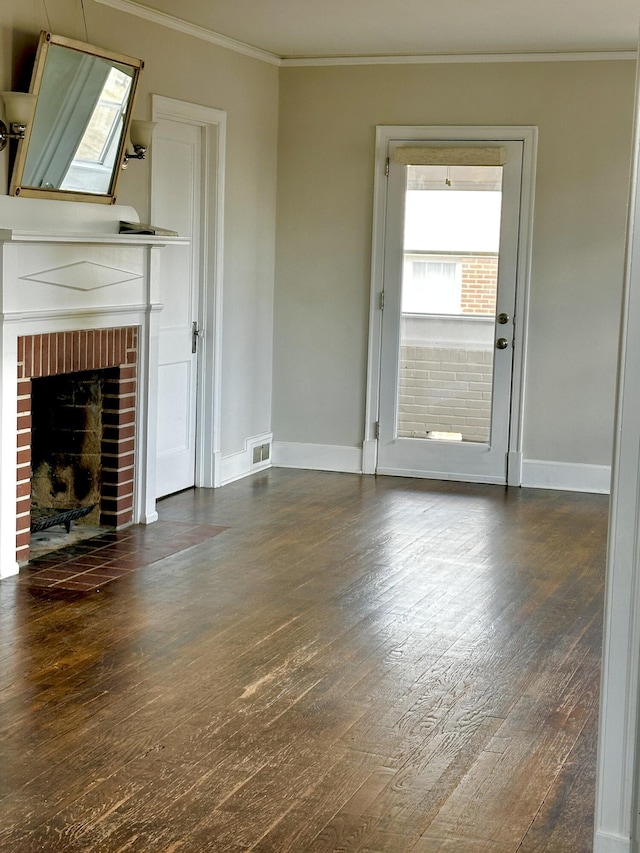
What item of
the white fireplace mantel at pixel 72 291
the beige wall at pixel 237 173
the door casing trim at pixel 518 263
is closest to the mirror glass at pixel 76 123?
the white fireplace mantel at pixel 72 291

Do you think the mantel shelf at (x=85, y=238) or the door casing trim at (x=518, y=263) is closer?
the mantel shelf at (x=85, y=238)

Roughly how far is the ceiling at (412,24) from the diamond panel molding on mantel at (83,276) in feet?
4.52

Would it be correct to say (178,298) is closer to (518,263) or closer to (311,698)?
(518,263)

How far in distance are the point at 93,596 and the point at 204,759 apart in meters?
1.62

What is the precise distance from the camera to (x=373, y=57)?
23.4ft

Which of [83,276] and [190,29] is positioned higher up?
[190,29]

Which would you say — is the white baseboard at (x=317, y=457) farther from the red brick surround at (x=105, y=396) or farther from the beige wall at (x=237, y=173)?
the red brick surround at (x=105, y=396)

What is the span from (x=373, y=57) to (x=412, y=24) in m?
1.02

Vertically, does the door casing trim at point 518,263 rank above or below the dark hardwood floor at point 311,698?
above

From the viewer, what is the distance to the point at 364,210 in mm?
7352

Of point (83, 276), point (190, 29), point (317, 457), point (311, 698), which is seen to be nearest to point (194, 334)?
point (317, 457)

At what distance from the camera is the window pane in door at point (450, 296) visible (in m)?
7.12

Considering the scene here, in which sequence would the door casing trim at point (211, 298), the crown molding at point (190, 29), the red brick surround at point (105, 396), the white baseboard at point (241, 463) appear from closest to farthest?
the red brick surround at point (105, 396) < the crown molding at point (190, 29) < the door casing trim at point (211, 298) < the white baseboard at point (241, 463)

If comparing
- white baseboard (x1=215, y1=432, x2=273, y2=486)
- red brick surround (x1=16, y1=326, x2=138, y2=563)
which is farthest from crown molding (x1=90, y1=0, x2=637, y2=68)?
white baseboard (x1=215, y1=432, x2=273, y2=486)
